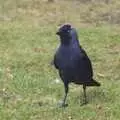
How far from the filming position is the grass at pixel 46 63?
721cm

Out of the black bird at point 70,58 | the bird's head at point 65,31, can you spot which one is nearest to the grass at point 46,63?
the black bird at point 70,58

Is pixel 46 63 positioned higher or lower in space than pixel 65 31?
lower

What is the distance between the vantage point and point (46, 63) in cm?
1010

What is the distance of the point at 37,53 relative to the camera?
1083 cm

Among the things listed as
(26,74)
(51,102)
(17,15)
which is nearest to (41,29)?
(17,15)

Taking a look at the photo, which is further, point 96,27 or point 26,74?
point 96,27

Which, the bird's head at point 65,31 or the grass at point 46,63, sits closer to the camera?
the bird's head at point 65,31

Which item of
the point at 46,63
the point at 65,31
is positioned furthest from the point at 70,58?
the point at 46,63

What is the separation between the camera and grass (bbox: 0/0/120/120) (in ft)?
23.7

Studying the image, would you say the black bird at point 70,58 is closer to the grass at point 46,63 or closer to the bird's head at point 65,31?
the bird's head at point 65,31

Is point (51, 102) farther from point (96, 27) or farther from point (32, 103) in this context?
point (96, 27)

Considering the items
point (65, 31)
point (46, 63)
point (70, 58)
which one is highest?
point (65, 31)

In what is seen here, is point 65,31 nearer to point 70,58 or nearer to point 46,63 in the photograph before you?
point 70,58

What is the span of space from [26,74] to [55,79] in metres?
0.48
